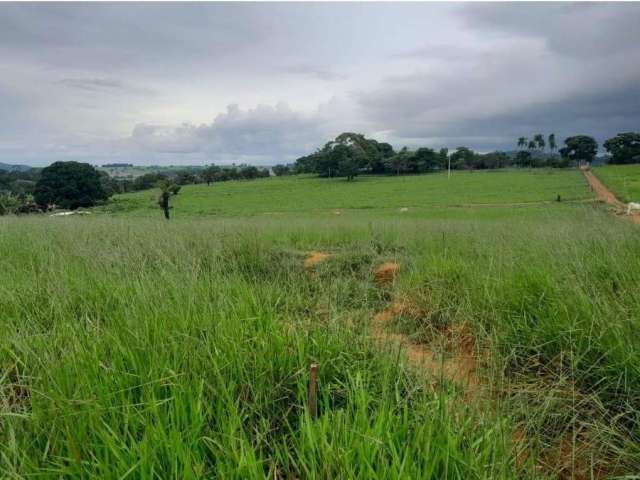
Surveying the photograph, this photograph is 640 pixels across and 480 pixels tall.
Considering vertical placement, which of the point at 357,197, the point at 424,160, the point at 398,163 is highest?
the point at 424,160

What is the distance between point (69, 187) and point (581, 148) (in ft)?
365

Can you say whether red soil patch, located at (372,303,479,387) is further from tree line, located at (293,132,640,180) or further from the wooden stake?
tree line, located at (293,132,640,180)

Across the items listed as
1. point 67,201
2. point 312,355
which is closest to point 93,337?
point 312,355

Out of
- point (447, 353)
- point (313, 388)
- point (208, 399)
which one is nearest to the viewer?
point (313, 388)

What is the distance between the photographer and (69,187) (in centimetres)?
5644

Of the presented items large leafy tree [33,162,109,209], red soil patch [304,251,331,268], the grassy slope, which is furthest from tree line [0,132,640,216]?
red soil patch [304,251,331,268]

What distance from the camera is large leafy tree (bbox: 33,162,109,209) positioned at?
5553cm

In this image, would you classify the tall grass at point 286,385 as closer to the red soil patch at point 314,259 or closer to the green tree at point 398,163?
the red soil patch at point 314,259

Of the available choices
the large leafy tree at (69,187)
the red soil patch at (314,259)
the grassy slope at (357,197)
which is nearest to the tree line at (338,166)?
the large leafy tree at (69,187)

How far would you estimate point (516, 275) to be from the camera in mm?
3279

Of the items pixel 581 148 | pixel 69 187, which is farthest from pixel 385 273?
pixel 581 148

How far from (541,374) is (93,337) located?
2614mm

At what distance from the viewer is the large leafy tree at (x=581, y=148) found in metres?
94.2

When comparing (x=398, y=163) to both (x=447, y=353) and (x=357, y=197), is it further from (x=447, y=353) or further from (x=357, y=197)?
(x=447, y=353)
